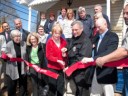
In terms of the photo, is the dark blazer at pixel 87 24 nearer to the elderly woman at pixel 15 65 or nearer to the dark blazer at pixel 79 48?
the elderly woman at pixel 15 65

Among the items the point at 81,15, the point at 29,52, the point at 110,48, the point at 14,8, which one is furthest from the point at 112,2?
the point at 14,8

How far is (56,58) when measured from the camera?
250 inches

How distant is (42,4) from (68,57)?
9.45 m

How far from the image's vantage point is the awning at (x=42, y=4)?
14.8m

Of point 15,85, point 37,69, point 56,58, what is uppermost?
point 56,58

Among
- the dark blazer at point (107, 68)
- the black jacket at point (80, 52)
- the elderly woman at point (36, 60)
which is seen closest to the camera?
the dark blazer at point (107, 68)

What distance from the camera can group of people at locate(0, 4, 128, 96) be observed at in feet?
16.2

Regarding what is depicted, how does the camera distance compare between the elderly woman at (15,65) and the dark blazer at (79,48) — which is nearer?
the dark blazer at (79,48)

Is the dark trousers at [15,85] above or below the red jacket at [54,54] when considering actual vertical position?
below

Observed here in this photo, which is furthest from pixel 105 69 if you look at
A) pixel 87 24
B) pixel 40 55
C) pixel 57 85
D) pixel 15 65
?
pixel 87 24

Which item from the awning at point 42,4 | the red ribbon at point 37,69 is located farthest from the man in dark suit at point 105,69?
the awning at point 42,4

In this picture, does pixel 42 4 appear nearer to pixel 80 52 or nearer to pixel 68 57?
pixel 68 57

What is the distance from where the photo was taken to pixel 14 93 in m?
7.30

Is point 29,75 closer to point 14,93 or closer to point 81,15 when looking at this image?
point 14,93
